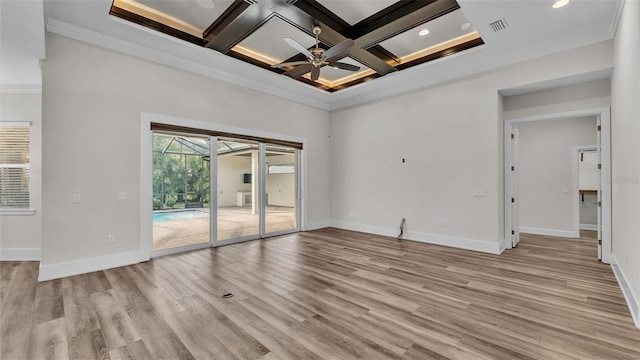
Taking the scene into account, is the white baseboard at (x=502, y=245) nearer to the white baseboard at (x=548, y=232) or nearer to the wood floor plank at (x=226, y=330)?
the white baseboard at (x=548, y=232)

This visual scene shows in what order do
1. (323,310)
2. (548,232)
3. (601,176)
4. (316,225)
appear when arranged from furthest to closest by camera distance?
(316,225)
(548,232)
(601,176)
(323,310)

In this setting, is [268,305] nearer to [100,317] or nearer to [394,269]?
[100,317]

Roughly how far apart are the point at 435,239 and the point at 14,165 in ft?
26.2

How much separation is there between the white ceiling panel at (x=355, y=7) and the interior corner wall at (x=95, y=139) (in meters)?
2.84

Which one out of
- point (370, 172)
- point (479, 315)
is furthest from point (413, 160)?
point (479, 315)

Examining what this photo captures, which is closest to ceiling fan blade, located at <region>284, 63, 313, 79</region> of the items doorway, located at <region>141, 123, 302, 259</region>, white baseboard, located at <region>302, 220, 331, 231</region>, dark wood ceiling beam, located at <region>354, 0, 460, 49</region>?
dark wood ceiling beam, located at <region>354, 0, 460, 49</region>

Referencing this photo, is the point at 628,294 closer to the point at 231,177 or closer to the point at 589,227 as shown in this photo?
the point at 589,227

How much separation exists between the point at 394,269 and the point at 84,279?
13.8 feet

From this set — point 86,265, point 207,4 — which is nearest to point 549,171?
point 207,4

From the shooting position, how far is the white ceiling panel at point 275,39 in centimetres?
410

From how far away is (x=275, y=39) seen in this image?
4.48 metres

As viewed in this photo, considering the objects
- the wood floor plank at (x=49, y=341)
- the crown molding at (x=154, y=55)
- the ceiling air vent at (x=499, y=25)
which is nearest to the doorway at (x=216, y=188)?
the crown molding at (x=154, y=55)

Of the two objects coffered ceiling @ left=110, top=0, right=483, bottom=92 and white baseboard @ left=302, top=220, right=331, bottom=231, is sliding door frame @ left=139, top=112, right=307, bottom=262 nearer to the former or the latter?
white baseboard @ left=302, top=220, right=331, bottom=231

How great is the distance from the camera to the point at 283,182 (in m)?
6.67
